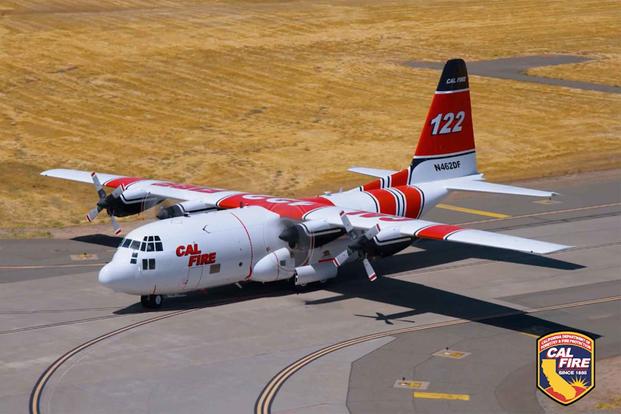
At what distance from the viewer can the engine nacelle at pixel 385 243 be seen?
44062 mm

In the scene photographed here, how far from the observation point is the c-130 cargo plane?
43.7m

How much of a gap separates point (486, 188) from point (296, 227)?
9.91 metres

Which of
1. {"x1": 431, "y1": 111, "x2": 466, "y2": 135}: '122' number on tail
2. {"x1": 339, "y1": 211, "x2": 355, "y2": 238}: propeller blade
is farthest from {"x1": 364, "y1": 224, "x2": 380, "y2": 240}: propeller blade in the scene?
{"x1": 431, "y1": 111, "x2": 466, "y2": 135}: '122' number on tail

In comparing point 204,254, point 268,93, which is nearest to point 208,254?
point 204,254

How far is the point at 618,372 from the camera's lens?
38125 mm

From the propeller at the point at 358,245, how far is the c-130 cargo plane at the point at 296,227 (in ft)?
0.16

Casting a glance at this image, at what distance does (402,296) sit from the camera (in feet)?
155

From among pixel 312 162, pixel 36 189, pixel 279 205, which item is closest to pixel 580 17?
pixel 312 162

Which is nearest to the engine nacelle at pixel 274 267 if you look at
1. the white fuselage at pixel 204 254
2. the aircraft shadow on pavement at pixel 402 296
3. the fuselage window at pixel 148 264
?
the white fuselage at pixel 204 254

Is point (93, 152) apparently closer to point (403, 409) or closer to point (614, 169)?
point (614, 169)

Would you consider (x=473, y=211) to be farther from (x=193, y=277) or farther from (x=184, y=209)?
(x=193, y=277)

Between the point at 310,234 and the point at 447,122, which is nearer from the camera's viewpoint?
the point at 310,234

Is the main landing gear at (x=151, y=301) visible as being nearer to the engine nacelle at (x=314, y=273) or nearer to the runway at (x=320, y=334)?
the runway at (x=320, y=334)

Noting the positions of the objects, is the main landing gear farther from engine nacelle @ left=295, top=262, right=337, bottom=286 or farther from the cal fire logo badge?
the cal fire logo badge
